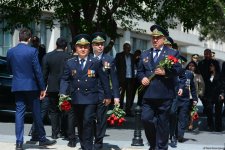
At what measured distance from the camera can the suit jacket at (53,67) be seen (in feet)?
39.3

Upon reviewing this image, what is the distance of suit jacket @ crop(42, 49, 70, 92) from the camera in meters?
12.0

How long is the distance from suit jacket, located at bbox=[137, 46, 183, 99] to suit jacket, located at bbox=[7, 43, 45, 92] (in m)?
1.81

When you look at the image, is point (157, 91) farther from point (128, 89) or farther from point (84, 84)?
point (128, 89)

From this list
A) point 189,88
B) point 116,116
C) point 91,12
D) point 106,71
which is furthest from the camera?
point 91,12

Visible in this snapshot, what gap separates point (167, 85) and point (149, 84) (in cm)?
28

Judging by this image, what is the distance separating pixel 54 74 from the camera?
476 inches

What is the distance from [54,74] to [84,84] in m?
2.63

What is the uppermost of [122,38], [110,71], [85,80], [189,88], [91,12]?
[122,38]

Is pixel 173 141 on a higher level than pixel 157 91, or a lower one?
lower

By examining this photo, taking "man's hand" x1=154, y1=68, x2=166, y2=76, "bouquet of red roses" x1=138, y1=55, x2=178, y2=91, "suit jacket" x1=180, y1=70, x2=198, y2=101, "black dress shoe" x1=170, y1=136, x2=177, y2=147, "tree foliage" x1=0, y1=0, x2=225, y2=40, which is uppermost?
"tree foliage" x1=0, y1=0, x2=225, y2=40

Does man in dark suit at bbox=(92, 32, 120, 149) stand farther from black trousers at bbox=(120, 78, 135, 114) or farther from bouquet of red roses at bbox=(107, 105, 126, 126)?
black trousers at bbox=(120, 78, 135, 114)

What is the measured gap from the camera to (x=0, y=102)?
49.5ft

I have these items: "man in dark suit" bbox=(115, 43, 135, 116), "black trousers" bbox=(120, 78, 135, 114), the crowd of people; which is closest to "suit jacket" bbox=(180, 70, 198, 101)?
the crowd of people

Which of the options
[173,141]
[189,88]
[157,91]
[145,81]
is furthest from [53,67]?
[157,91]
